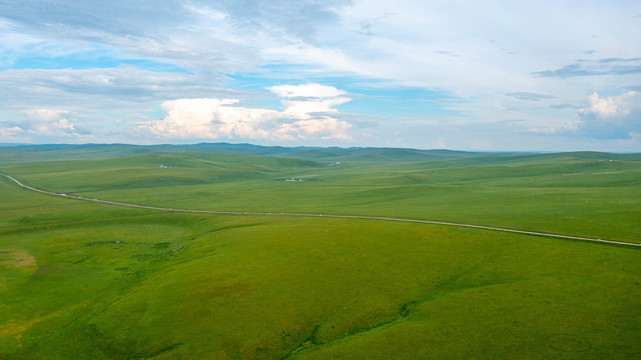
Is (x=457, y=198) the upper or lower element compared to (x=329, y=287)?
upper

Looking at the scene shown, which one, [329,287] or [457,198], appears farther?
[457,198]

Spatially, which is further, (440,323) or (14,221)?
(14,221)

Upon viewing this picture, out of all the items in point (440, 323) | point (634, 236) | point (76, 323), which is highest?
point (634, 236)

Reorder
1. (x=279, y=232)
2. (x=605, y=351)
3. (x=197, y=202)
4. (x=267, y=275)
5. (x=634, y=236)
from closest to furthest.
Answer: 1. (x=605, y=351)
2. (x=267, y=275)
3. (x=634, y=236)
4. (x=279, y=232)
5. (x=197, y=202)

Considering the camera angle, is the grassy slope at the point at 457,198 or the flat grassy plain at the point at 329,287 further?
the grassy slope at the point at 457,198

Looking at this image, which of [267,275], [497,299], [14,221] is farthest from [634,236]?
[14,221]

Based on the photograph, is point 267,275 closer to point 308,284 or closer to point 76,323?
point 308,284

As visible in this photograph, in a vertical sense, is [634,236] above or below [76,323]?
above

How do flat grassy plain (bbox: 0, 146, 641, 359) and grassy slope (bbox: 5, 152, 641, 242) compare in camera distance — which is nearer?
flat grassy plain (bbox: 0, 146, 641, 359)
